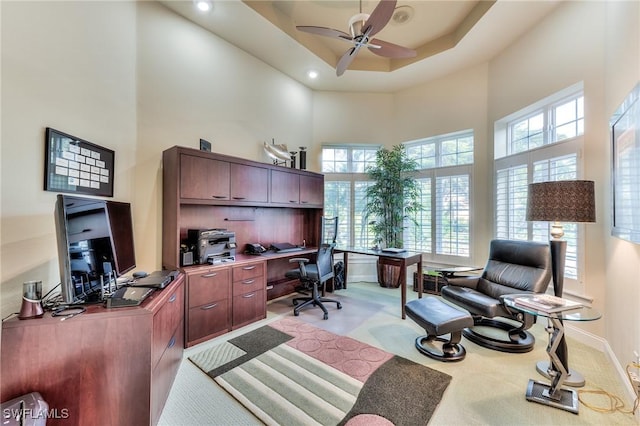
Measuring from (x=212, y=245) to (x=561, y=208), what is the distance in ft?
11.1

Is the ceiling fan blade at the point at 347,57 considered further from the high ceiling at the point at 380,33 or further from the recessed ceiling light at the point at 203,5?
the recessed ceiling light at the point at 203,5

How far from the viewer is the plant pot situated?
15.2 feet

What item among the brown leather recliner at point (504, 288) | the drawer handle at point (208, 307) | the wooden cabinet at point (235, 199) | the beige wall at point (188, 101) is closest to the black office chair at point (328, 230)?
the wooden cabinet at point (235, 199)

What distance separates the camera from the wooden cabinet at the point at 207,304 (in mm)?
2619

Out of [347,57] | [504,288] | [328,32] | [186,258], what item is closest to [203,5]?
[328,32]

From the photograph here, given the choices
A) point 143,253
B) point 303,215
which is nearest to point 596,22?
point 303,215

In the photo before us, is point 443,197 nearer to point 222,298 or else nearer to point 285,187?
point 285,187

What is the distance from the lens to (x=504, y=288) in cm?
294

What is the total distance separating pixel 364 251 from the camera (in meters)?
3.96

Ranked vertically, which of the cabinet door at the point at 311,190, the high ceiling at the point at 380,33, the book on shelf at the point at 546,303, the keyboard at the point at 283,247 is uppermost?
the high ceiling at the point at 380,33

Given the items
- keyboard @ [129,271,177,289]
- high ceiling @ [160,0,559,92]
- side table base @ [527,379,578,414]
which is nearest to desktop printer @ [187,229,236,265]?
keyboard @ [129,271,177,289]

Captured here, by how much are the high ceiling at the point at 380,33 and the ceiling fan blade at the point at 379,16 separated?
97 cm

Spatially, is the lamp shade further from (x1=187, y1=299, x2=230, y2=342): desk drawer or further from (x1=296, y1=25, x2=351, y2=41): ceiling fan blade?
(x1=187, y1=299, x2=230, y2=342): desk drawer

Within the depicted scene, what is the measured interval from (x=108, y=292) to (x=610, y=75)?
4.50 metres
